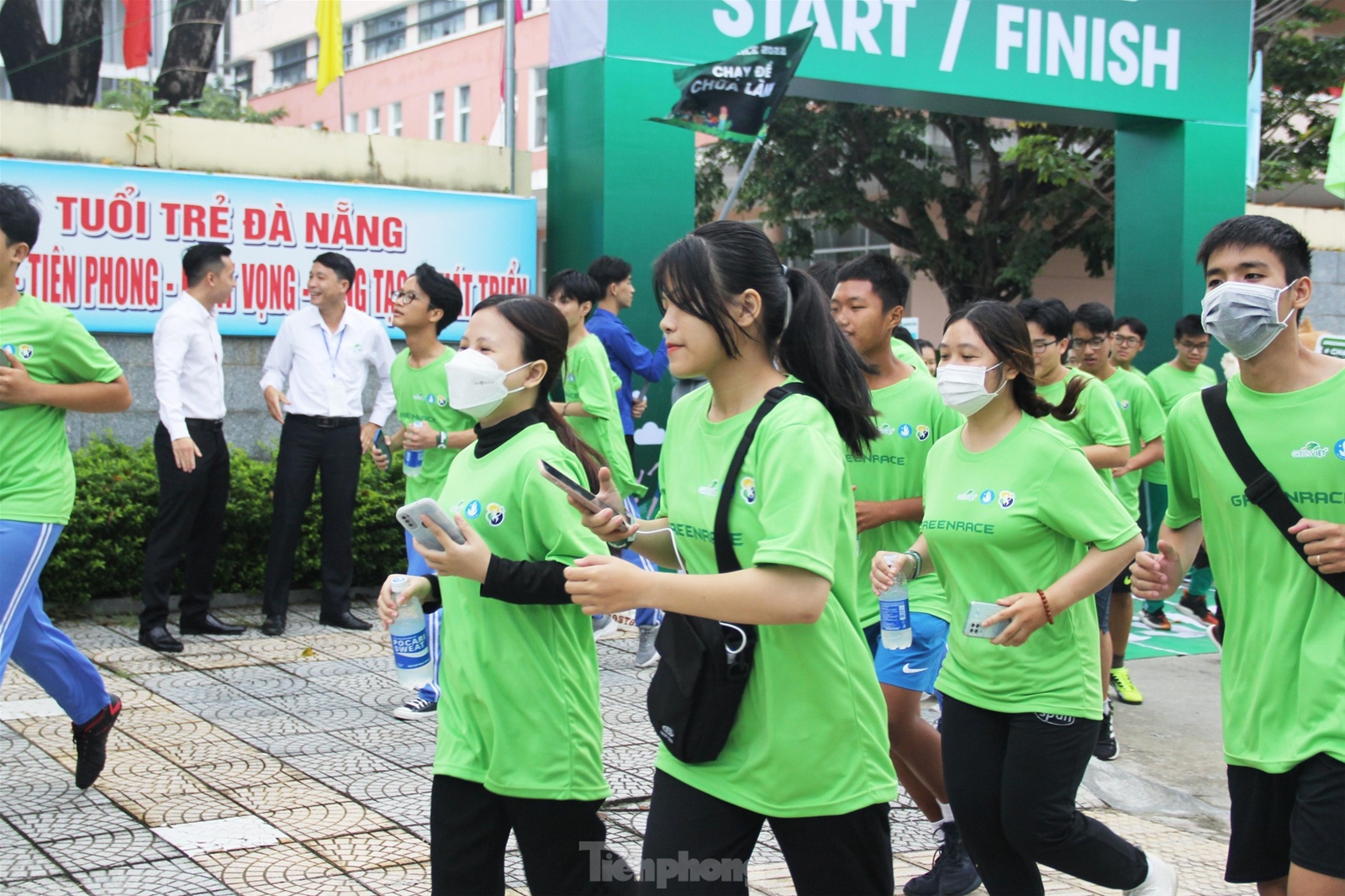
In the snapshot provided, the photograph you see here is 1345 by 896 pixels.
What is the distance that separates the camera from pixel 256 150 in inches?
371

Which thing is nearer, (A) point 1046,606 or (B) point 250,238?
(A) point 1046,606

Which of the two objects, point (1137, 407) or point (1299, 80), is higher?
point (1299, 80)

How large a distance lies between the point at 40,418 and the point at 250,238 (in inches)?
188

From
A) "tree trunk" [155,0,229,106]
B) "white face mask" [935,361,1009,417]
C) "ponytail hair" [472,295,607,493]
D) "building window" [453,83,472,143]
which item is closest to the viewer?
"ponytail hair" [472,295,607,493]

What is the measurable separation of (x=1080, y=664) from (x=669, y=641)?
1.46 metres

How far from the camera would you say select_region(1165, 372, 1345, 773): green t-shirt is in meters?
3.02

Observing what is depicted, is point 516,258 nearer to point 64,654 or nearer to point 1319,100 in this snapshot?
point 64,654

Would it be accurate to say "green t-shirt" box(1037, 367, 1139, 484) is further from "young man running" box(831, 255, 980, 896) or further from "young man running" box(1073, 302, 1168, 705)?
"young man running" box(831, 255, 980, 896)

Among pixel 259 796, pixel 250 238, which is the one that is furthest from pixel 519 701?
pixel 250 238

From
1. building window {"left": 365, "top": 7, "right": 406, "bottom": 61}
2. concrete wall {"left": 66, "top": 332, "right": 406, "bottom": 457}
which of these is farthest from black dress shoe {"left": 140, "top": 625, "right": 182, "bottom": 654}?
building window {"left": 365, "top": 7, "right": 406, "bottom": 61}

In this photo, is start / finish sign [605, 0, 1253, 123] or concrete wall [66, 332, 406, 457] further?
start / finish sign [605, 0, 1253, 123]

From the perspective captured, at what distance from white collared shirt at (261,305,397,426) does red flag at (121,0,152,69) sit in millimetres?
10719

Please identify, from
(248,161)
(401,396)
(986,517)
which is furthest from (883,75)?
(986,517)

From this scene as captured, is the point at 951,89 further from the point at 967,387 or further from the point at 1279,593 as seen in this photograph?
the point at 1279,593
